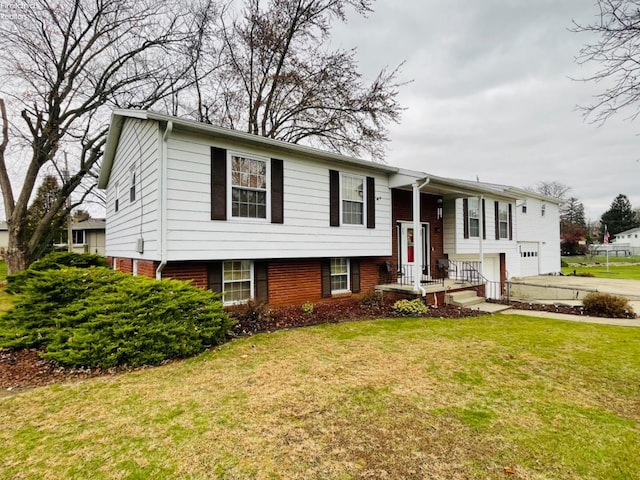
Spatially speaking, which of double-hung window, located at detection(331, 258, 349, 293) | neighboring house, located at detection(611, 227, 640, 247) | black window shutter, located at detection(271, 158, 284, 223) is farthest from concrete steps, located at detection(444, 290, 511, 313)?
neighboring house, located at detection(611, 227, 640, 247)

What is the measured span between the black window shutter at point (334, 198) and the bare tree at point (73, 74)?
1196 centimetres

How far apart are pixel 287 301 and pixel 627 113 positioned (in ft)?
25.2

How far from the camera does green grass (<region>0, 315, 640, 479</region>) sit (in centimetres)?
269

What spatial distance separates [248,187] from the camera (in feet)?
25.8

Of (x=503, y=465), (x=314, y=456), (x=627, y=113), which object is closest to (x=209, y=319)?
(x=314, y=456)

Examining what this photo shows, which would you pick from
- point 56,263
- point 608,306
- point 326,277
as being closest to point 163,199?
point 326,277

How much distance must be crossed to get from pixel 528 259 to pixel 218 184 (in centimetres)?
1973

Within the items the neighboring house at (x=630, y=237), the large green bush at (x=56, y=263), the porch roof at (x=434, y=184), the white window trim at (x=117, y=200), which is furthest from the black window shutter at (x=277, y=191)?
the neighboring house at (x=630, y=237)

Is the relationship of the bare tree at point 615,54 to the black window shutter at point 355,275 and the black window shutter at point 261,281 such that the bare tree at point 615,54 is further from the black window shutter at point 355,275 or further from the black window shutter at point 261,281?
the black window shutter at point 261,281

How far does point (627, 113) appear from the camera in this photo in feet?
14.7

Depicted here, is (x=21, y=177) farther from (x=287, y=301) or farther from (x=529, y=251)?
(x=529, y=251)

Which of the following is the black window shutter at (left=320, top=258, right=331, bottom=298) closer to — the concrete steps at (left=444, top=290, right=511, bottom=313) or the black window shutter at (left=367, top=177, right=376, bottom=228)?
the black window shutter at (left=367, top=177, right=376, bottom=228)

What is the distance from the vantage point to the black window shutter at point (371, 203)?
1030 cm

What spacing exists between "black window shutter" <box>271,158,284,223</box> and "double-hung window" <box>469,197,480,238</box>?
373 inches
